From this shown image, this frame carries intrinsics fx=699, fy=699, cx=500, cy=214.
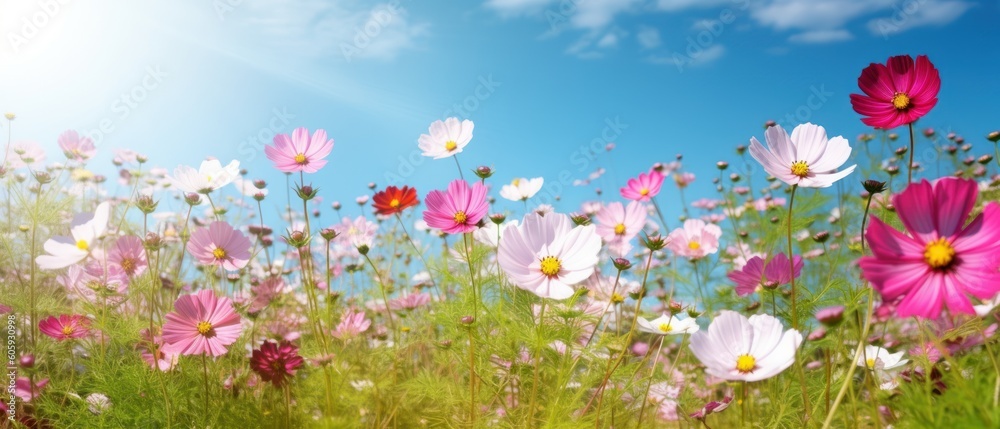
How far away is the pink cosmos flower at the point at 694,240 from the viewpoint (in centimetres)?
174

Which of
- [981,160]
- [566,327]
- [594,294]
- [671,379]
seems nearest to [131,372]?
[566,327]

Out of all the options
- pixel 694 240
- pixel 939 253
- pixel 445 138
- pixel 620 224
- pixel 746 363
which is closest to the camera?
pixel 939 253

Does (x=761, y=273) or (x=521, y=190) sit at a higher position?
(x=521, y=190)

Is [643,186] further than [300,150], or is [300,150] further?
[643,186]

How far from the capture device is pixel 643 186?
5.32 ft

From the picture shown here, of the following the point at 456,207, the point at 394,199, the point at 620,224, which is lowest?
the point at 456,207

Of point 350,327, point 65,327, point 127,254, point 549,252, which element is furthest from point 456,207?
point 65,327

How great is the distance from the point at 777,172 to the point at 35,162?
2.09 m

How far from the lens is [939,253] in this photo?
2.10 ft

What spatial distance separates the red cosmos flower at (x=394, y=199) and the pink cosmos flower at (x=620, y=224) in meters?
0.42

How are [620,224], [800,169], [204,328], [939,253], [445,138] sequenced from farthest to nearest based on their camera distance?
[620,224] → [445,138] → [204,328] → [800,169] → [939,253]

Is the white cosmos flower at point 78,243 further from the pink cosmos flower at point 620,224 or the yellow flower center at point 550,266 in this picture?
the pink cosmos flower at point 620,224

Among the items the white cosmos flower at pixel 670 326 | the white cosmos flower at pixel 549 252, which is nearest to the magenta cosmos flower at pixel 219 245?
the white cosmos flower at pixel 549 252

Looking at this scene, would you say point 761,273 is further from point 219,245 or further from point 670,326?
point 219,245
